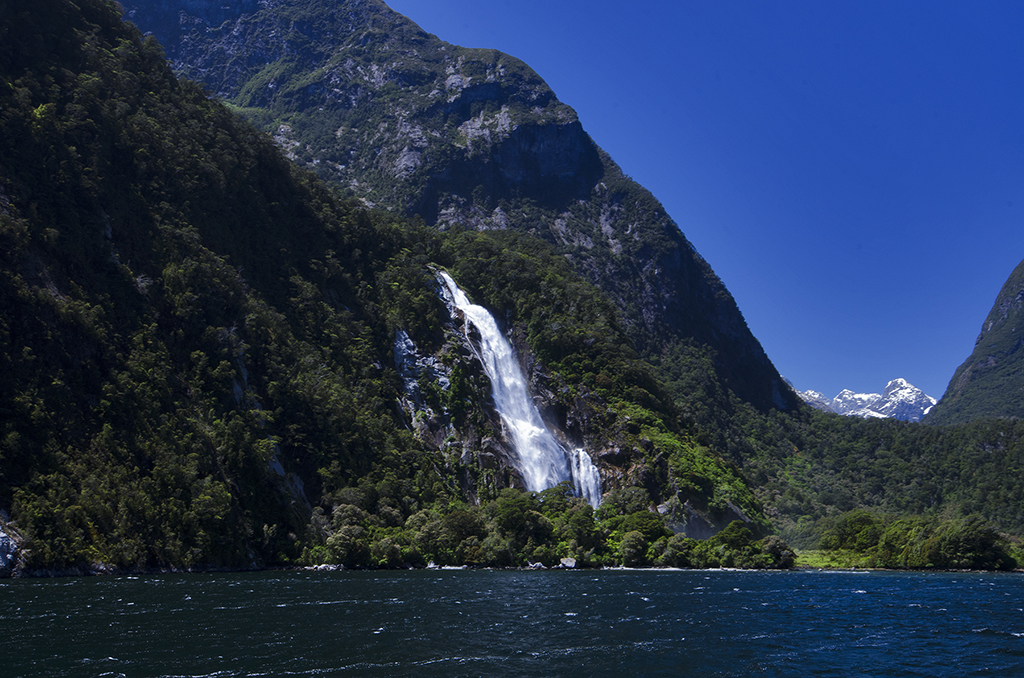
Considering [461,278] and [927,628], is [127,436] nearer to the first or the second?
[927,628]

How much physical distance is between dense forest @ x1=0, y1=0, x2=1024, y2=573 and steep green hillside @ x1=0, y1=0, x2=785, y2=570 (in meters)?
0.28

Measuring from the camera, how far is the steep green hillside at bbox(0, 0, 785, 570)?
200 feet

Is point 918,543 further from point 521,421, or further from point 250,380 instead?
point 250,380

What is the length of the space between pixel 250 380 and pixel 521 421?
43.5 metres

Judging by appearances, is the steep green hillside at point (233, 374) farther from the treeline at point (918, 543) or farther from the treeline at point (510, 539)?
the treeline at point (918, 543)

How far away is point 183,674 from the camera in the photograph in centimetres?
2197

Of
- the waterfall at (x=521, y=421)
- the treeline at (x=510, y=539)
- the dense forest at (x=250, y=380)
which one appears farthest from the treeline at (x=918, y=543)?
the waterfall at (x=521, y=421)

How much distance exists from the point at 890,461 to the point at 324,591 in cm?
18141

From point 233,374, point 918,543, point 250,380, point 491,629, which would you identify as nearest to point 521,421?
point 250,380

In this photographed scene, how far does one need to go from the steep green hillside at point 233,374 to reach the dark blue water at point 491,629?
14.0m

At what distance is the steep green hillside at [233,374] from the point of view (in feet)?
200

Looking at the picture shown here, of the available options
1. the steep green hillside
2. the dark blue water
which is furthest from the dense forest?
the dark blue water

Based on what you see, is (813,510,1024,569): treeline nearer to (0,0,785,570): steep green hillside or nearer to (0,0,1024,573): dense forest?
(0,0,1024,573): dense forest

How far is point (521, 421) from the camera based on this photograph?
110188mm
